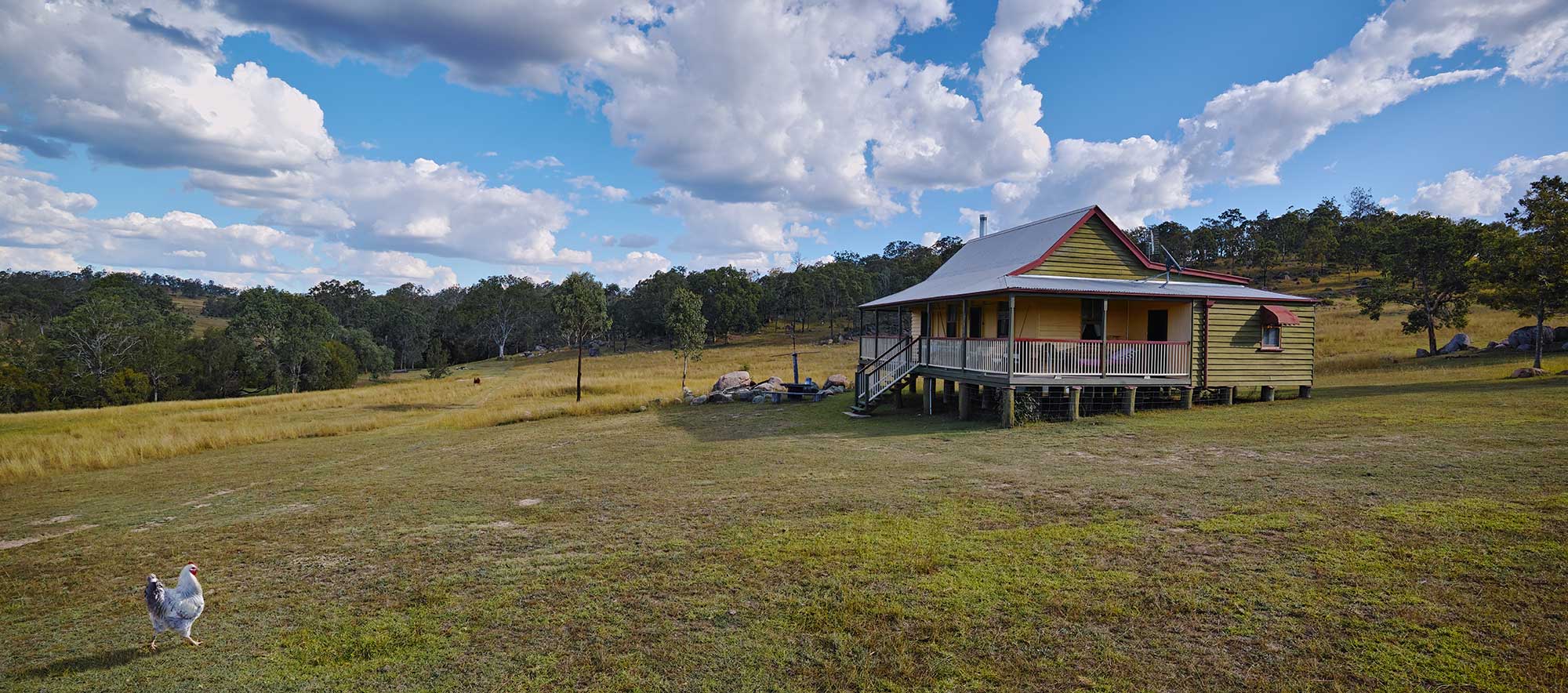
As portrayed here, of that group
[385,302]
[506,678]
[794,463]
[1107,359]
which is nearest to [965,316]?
[1107,359]

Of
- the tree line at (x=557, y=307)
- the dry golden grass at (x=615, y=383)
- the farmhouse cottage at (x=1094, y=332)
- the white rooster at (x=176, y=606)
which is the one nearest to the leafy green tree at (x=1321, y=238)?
the tree line at (x=557, y=307)

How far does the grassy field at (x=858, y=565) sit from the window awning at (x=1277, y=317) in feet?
14.6

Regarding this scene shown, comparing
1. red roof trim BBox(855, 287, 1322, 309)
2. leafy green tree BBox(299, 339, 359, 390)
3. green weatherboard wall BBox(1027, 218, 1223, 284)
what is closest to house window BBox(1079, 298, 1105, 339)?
green weatherboard wall BBox(1027, 218, 1223, 284)

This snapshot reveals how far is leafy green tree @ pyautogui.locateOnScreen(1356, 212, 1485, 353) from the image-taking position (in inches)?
1193

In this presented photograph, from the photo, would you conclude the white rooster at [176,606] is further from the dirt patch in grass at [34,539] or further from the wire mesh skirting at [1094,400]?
the wire mesh skirting at [1094,400]

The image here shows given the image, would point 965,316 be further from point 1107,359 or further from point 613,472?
point 613,472

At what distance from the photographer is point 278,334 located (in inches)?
2148

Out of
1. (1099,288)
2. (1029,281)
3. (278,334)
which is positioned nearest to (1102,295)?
(1099,288)

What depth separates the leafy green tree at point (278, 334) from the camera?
53844 millimetres

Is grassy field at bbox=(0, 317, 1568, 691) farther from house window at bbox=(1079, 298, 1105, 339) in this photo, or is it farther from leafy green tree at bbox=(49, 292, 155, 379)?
leafy green tree at bbox=(49, 292, 155, 379)

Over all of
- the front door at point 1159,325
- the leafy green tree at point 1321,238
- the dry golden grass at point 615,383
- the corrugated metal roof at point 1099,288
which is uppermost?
the leafy green tree at point 1321,238

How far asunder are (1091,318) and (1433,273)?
25299 millimetres

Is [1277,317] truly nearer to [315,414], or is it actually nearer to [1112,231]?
[1112,231]

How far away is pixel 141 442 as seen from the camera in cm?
1861
